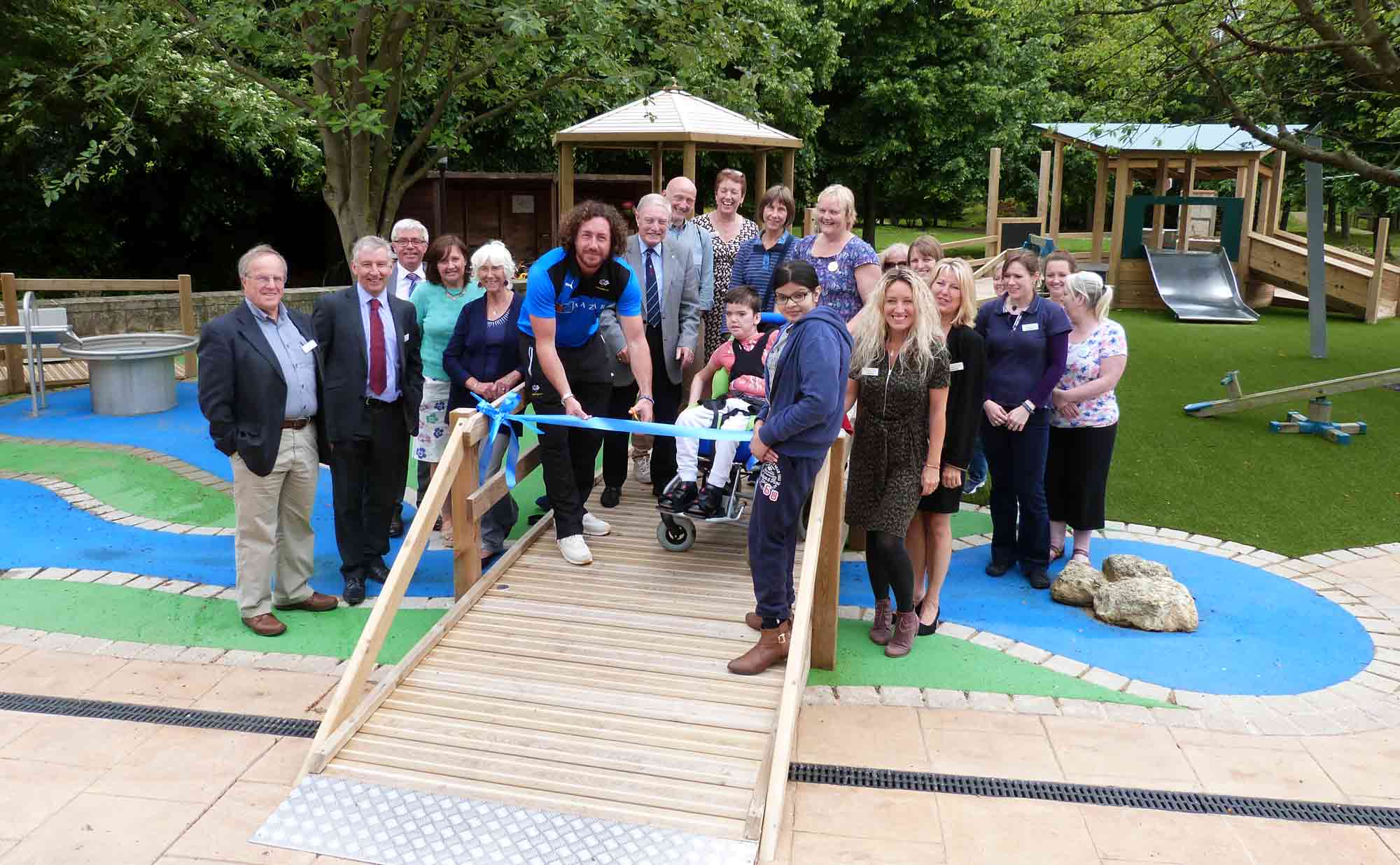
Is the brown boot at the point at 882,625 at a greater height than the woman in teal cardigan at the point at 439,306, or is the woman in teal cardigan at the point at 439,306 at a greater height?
the woman in teal cardigan at the point at 439,306

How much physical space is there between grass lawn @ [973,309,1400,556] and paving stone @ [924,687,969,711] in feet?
10.7

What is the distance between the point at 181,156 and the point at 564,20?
465 inches

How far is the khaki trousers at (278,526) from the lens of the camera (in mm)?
5363

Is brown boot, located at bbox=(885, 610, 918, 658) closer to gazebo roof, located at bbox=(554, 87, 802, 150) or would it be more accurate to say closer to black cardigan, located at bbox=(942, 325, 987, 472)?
black cardigan, located at bbox=(942, 325, 987, 472)

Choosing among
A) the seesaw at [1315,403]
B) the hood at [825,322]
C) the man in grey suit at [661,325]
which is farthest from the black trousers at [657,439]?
the seesaw at [1315,403]

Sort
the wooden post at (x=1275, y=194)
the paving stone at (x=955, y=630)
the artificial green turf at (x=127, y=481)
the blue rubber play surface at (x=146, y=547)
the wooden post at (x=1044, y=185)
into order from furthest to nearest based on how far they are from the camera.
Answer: the wooden post at (x=1275, y=194) < the wooden post at (x=1044, y=185) < the artificial green turf at (x=127, y=481) < the blue rubber play surface at (x=146, y=547) < the paving stone at (x=955, y=630)

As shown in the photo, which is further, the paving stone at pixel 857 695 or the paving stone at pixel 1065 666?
the paving stone at pixel 1065 666

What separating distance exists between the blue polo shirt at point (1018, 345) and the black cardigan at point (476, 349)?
2554 mm

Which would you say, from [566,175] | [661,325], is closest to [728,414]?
[661,325]

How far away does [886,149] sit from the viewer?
24.5 meters

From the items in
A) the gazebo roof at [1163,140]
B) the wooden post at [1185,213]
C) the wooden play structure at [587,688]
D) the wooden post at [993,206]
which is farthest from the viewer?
the wooden post at [1185,213]

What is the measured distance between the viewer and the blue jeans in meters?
6.12

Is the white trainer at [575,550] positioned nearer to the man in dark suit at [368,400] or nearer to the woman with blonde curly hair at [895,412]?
the man in dark suit at [368,400]

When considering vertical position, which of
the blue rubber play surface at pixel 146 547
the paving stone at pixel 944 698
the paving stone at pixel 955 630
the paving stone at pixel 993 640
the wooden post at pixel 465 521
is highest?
the wooden post at pixel 465 521
